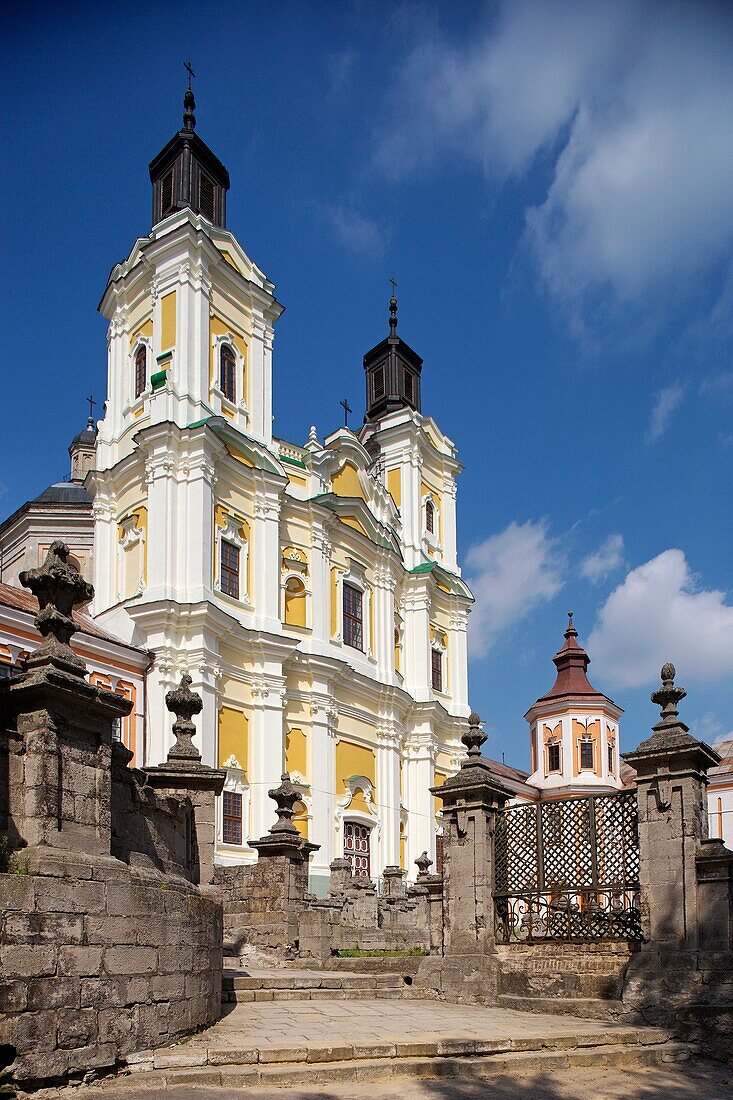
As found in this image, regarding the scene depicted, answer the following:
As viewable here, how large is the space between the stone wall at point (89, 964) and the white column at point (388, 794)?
28041 millimetres

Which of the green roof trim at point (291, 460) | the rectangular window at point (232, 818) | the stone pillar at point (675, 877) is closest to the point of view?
the stone pillar at point (675, 877)

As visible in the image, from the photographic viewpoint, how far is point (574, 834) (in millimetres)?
13648

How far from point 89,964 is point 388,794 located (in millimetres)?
30381

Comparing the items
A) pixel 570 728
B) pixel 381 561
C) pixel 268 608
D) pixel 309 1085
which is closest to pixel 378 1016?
pixel 309 1085

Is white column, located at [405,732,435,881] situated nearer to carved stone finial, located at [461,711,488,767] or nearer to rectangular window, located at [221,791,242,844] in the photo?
rectangular window, located at [221,791,242,844]

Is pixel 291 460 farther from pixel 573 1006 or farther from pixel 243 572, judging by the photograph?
pixel 573 1006

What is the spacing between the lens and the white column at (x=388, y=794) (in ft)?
121

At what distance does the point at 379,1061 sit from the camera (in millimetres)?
9156

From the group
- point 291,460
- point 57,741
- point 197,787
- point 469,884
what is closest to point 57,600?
point 57,741

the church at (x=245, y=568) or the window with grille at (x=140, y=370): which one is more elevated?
the window with grille at (x=140, y=370)

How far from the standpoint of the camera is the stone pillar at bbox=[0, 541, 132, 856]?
827 cm

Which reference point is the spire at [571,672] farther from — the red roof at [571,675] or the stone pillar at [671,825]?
the stone pillar at [671,825]

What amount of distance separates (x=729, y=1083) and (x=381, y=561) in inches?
1218

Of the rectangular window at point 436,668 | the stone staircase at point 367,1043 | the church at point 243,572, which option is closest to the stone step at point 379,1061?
the stone staircase at point 367,1043
